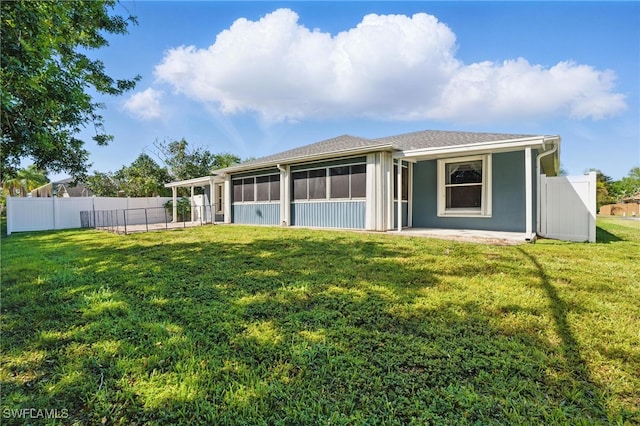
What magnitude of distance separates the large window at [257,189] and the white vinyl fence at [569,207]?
8462 mm

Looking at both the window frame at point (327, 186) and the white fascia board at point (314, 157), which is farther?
the window frame at point (327, 186)

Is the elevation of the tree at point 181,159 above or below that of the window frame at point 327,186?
above

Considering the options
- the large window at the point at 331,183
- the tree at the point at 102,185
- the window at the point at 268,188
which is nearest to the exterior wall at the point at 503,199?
the large window at the point at 331,183

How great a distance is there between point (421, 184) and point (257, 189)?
21.6 ft

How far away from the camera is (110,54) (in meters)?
10.9

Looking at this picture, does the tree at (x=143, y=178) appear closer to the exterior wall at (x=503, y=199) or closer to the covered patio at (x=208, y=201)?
the covered patio at (x=208, y=201)

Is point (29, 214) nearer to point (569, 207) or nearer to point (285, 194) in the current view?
point (285, 194)

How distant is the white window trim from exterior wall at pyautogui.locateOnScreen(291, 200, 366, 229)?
8.29 ft

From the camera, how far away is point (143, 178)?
22.8 metres

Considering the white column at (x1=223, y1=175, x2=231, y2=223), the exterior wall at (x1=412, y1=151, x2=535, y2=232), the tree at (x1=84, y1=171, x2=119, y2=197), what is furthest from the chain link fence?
the exterior wall at (x1=412, y1=151, x2=535, y2=232)

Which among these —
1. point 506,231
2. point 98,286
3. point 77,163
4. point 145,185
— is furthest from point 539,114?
point 145,185

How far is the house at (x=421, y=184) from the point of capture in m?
7.96

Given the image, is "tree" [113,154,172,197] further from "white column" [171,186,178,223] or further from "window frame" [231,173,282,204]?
"window frame" [231,173,282,204]

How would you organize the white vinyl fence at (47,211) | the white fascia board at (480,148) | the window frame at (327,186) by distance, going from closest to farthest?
the white fascia board at (480,148) → the window frame at (327,186) → the white vinyl fence at (47,211)
